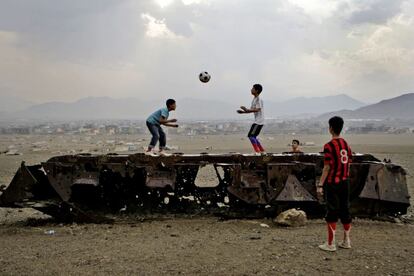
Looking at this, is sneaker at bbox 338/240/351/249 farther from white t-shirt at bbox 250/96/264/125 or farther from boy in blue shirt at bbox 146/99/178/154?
boy in blue shirt at bbox 146/99/178/154

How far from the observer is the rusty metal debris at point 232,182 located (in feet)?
27.7

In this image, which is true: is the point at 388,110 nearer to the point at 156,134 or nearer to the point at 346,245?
the point at 156,134

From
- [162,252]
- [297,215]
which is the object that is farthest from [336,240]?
[162,252]

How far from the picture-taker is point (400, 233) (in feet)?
25.0

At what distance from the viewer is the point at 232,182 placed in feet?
27.9

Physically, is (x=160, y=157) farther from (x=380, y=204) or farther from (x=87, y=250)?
(x=380, y=204)

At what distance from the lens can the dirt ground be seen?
18.9ft

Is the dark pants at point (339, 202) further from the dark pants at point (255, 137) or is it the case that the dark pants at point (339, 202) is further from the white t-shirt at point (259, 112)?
the white t-shirt at point (259, 112)

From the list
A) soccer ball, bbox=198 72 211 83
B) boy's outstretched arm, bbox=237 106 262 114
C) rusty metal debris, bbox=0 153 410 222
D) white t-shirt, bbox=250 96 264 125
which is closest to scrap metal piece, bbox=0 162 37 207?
rusty metal debris, bbox=0 153 410 222

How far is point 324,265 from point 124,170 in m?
4.11

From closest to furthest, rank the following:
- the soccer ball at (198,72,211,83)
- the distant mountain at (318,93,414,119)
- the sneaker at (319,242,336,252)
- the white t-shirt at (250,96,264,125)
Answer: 1. the sneaker at (319,242,336,252)
2. the white t-shirt at (250,96,264,125)
3. the soccer ball at (198,72,211,83)
4. the distant mountain at (318,93,414,119)

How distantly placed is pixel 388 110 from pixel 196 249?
6777 inches

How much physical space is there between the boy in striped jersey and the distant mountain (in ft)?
486

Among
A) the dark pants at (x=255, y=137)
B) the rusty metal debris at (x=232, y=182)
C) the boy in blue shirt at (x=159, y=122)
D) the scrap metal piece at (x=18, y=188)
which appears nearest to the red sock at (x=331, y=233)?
the rusty metal debris at (x=232, y=182)
